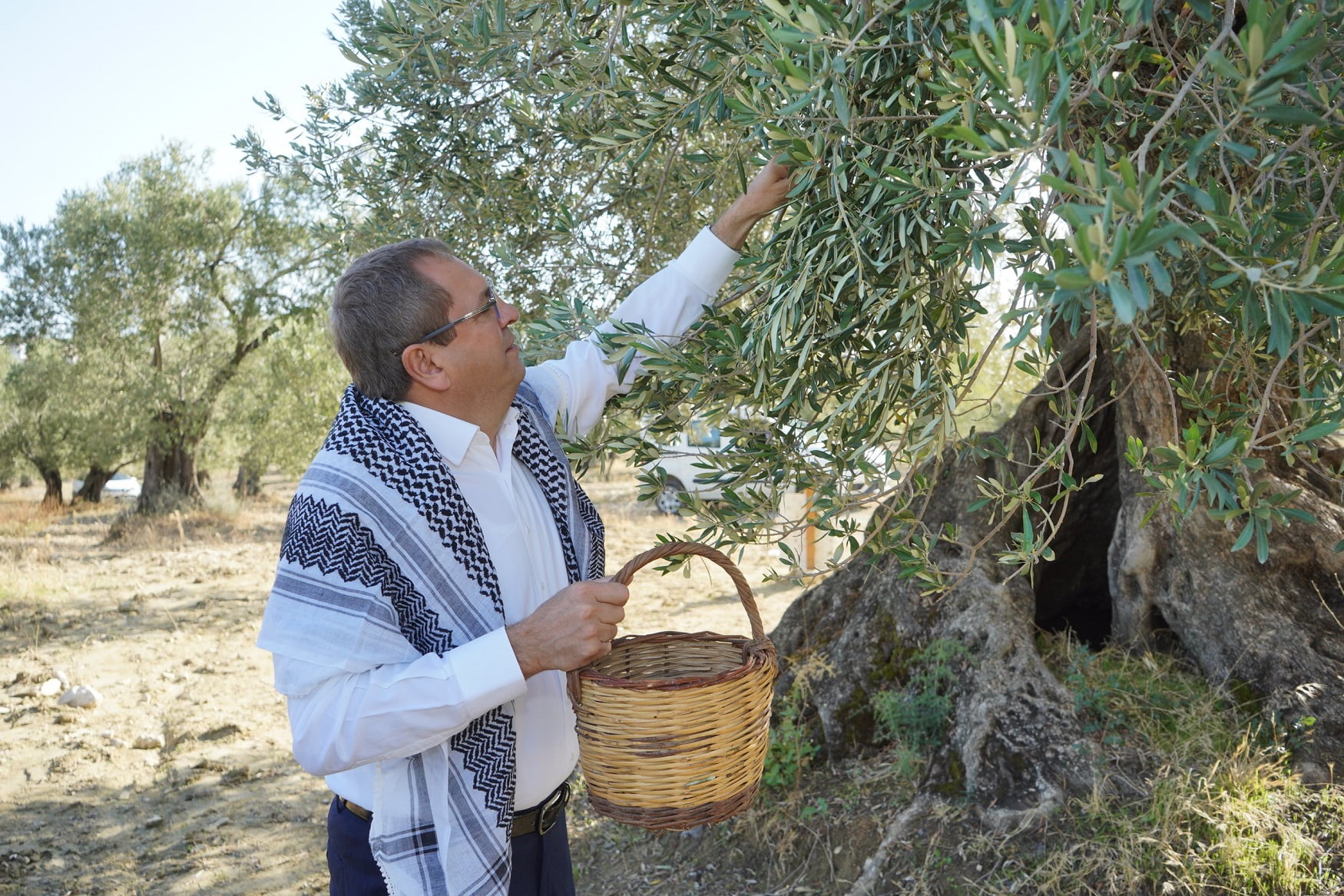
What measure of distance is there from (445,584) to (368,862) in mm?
794

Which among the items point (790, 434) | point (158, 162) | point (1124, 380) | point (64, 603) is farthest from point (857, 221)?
point (158, 162)

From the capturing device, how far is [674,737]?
6.84 feet

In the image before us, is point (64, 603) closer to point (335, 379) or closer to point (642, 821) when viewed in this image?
point (335, 379)

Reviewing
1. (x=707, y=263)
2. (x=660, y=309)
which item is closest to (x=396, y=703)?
(x=660, y=309)

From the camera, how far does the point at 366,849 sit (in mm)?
2428

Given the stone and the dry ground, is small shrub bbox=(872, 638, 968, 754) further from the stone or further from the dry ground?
the stone

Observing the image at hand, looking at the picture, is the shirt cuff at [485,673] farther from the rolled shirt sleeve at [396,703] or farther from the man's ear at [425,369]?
the man's ear at [425,369]

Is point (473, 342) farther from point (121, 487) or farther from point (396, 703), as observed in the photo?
point (121, 487)

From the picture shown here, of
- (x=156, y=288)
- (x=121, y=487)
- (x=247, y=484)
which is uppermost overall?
(x=156, y=288)

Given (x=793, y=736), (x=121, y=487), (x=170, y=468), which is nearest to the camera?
(x=793, y=736)

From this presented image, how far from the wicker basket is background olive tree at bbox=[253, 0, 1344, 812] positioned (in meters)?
0.47

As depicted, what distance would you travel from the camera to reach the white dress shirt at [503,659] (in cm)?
199

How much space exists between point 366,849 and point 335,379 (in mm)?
15067

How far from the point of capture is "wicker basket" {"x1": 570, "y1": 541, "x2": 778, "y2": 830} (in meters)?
2.08
